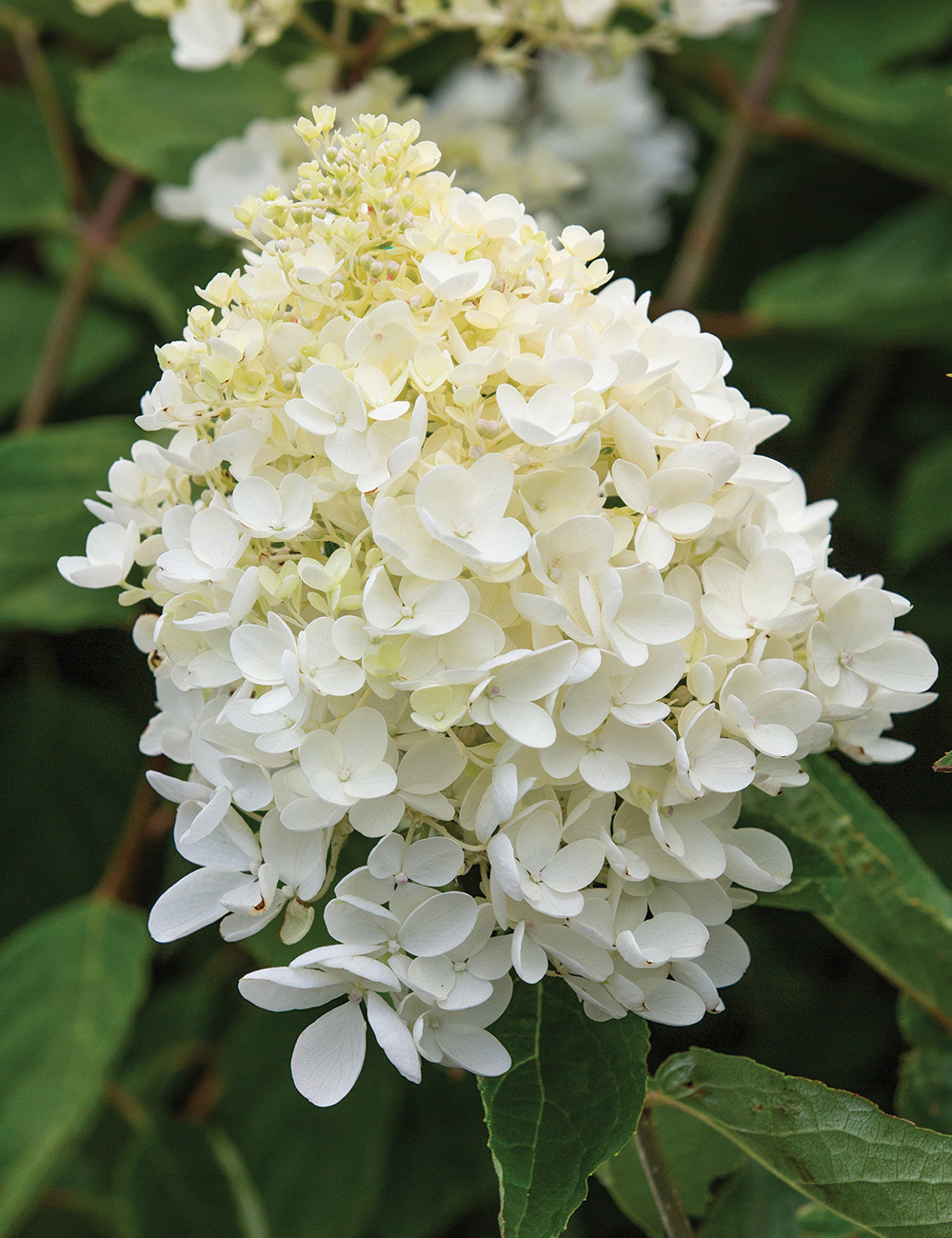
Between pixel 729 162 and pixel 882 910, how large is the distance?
833mm

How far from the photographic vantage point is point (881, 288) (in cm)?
107

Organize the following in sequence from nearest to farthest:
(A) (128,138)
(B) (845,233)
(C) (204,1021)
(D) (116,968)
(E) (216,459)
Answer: (E) (216,459) < (D) (116,968) < (A) (128,138) < (C) (204,1021) < (B) (845,233)

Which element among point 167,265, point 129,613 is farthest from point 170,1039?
point 167,265

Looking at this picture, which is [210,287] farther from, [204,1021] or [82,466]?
[204,1021]

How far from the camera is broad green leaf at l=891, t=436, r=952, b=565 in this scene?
40.8 inches

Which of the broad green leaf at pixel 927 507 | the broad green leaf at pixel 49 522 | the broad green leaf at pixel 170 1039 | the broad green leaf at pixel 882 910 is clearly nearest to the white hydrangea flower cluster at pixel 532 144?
the broad green leaf at pixel 49 522

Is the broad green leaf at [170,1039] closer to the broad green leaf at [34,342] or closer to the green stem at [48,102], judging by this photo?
the broad green leaf at [34,342]

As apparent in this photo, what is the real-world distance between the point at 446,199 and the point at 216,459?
0.16 metres

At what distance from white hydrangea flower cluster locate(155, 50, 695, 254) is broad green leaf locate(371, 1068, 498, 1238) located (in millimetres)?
820

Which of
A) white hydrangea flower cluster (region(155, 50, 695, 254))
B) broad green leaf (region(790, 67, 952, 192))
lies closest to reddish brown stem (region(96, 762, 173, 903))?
white hydrangea flower cluster (region(155, 50, 695, 254))

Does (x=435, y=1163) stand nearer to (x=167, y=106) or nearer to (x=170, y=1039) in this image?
(x=170, y=1039)

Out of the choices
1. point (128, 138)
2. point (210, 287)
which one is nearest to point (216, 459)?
point (210, 287)

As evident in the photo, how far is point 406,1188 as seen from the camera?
1053mm

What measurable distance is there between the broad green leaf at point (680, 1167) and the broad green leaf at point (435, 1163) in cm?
39
